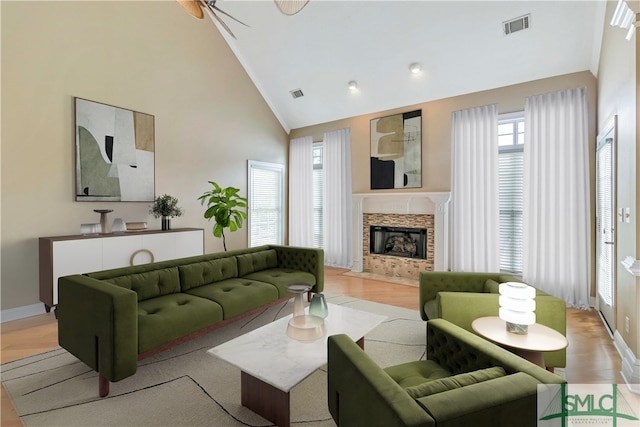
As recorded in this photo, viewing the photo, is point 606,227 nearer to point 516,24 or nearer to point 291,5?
point 516,24

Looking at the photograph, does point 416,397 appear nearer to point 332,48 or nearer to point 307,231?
point 332,48

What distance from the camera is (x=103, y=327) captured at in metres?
2.16

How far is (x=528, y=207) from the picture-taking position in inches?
178

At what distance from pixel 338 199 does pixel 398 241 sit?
1.50 m

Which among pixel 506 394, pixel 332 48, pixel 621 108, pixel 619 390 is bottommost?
pixel 619 390

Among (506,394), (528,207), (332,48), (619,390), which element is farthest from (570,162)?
(506,394)

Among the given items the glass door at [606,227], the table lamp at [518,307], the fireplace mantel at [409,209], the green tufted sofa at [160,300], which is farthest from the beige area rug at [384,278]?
the table lamp at [518,307]

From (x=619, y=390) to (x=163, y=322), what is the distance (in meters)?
3.47

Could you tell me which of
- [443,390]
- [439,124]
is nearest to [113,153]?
[443,390]

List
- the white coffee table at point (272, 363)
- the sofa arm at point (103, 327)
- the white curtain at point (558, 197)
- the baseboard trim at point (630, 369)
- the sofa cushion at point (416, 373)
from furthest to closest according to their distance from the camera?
the white curtain at point (558, 197), the baseboard trim at point (630, 369), the sofa arm at point (103, 327), the white coffee table at point (272, 363), the sofa cushion at point (416, 373)

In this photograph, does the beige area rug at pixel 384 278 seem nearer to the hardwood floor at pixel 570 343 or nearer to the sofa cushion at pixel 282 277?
the hardwood floor at pixel 570 343

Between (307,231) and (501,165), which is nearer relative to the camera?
(501,165)

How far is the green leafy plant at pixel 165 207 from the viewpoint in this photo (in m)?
4.83

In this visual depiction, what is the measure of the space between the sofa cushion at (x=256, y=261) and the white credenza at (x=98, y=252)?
1349mm
